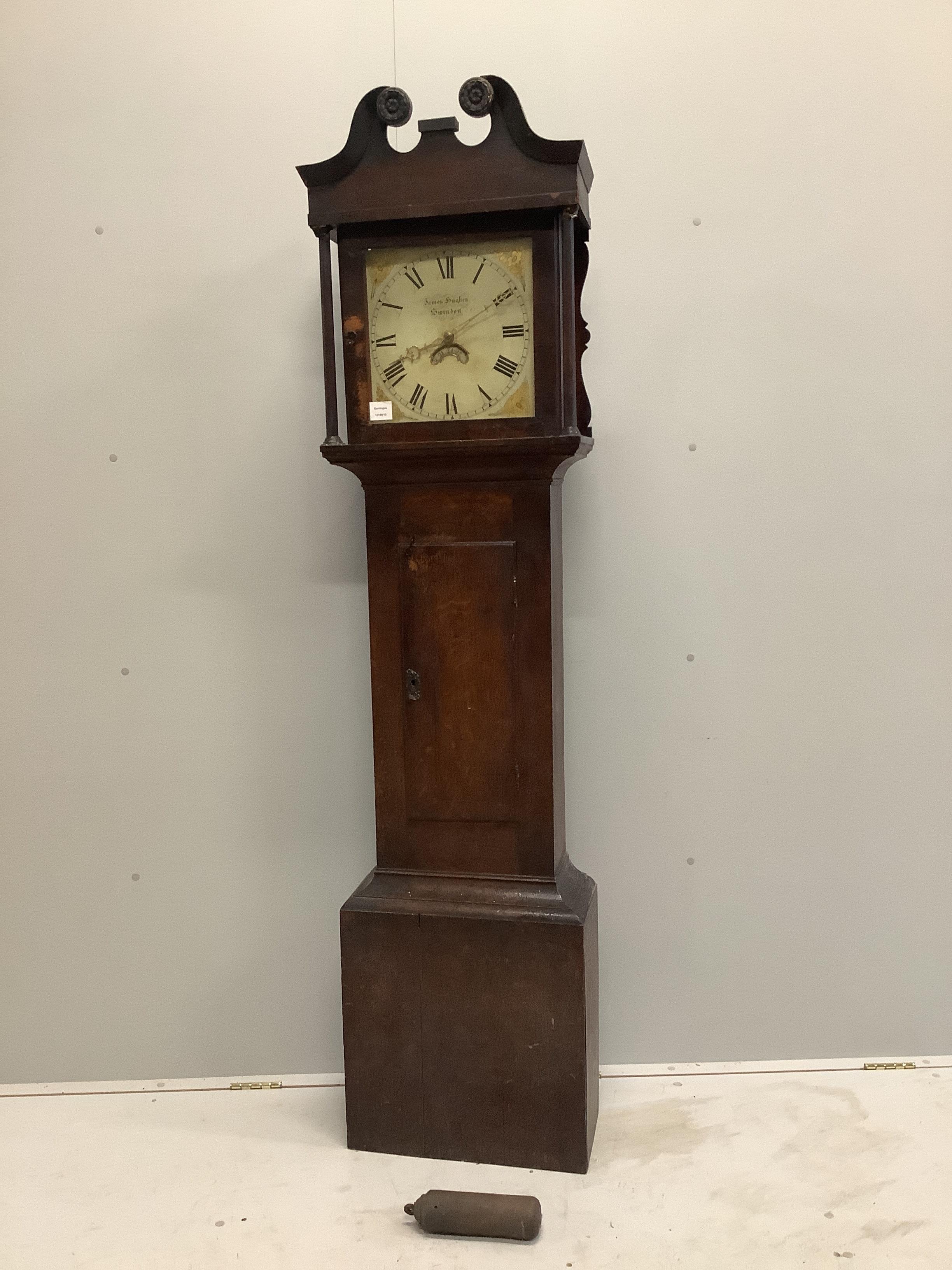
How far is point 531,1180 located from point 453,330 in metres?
1.53

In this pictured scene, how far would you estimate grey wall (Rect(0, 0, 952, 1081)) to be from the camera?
2.18 metres

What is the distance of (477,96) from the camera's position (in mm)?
1796

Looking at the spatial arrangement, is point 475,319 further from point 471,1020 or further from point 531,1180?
point 531,1180

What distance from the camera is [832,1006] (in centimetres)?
234

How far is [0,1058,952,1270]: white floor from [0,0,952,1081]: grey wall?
102mm

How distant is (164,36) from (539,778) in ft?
5.45

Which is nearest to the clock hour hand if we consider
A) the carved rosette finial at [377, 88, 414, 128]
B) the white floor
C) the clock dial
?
the clock dial

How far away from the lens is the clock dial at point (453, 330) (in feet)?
6.25

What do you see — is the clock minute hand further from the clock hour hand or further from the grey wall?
the grey wall

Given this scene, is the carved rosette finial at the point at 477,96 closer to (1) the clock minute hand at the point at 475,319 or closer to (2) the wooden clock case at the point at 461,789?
(2) the wooden clock case at the point at 461,789

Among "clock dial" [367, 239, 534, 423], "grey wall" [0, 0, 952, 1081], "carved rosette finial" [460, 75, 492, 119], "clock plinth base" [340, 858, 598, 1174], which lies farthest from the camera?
"grey wall" [0, 0, 952, 1081]

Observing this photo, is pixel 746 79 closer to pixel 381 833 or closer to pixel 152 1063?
pixel 381 833

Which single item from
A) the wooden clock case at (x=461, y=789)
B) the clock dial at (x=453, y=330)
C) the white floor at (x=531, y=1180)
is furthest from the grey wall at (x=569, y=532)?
the clock dial at (x=453, y=330)

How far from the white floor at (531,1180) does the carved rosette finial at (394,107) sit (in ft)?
6.13
